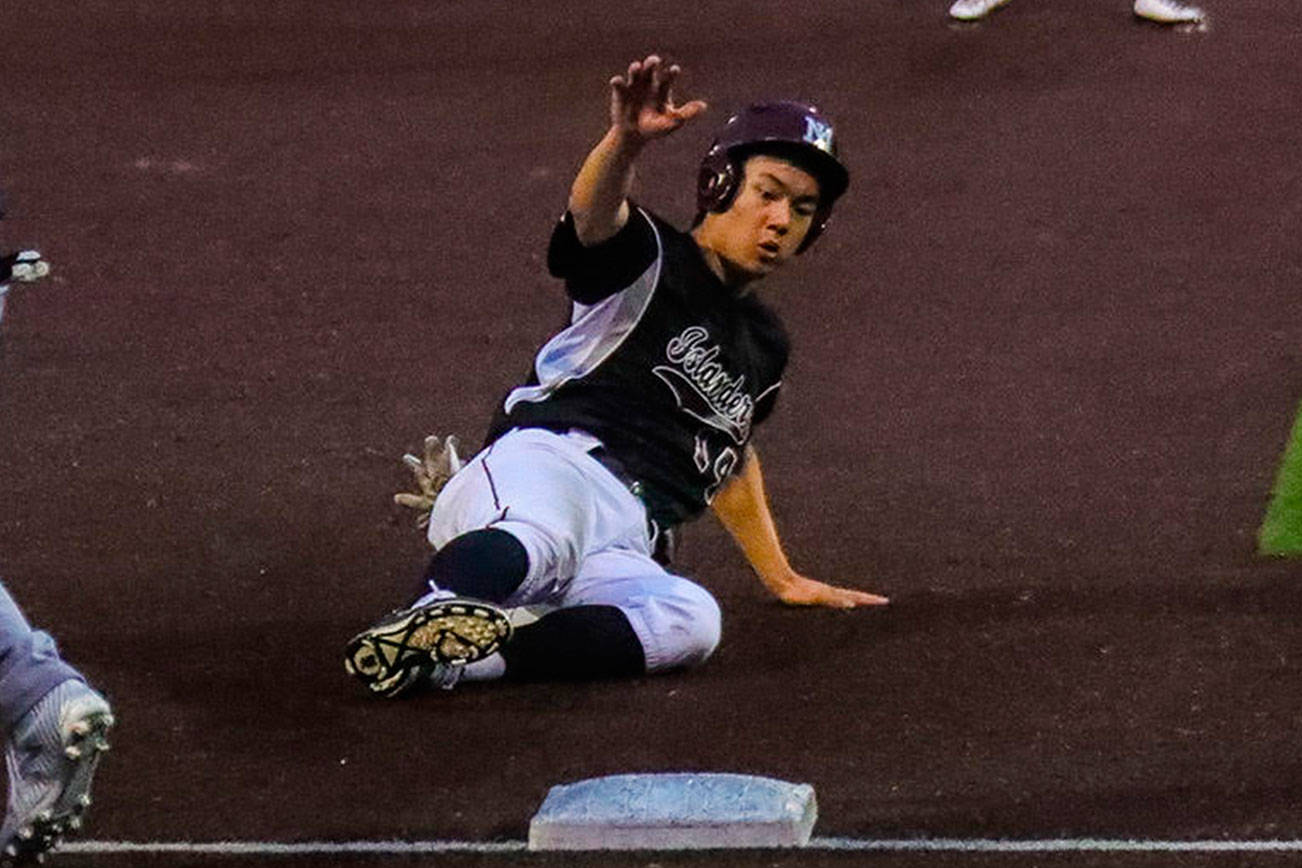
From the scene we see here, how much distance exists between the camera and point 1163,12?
421 inches

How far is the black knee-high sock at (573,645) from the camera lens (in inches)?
198

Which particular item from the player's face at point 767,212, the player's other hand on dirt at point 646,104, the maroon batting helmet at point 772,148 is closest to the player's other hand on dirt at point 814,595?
the player's face at point 767,212

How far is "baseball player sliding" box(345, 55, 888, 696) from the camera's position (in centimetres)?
503

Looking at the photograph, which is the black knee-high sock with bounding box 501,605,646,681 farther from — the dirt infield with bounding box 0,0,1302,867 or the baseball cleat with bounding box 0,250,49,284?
the baseball cleat with bounding box 0,250,49,284

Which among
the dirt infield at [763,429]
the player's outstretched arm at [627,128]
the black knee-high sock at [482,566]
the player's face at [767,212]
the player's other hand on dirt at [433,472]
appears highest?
the player's outstretched arm at [627,128]

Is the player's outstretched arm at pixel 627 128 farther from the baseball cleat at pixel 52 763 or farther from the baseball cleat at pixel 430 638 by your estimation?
the baseball cleat at pixel 52 763

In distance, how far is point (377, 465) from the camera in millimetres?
6715

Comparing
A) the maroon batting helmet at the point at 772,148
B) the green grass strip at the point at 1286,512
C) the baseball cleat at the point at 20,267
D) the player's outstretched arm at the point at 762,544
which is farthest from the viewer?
the green grass strip at the point at 1286,512

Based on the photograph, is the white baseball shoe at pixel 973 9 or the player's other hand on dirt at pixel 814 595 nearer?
the player's other hand on dirt at pixel 814 595

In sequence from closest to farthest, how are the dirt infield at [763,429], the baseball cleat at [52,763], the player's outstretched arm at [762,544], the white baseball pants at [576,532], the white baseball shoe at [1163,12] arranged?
the baseball cleat at [52,763]
the dirt infield at [763,429]
the white baseball pants at [576,532]
the player's outstretched arm at [762,544]
the white baseball shoe at [1163,12]

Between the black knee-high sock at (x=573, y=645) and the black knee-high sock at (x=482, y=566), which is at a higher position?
the black knee-high sock at (x=482, y=566)

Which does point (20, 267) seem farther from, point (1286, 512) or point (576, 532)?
point (1286, 512)

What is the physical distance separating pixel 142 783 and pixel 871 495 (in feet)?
7.74

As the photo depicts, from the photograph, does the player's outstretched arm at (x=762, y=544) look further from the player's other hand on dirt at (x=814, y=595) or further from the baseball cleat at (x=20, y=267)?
the baseball cleat at (x=20, y=267)
